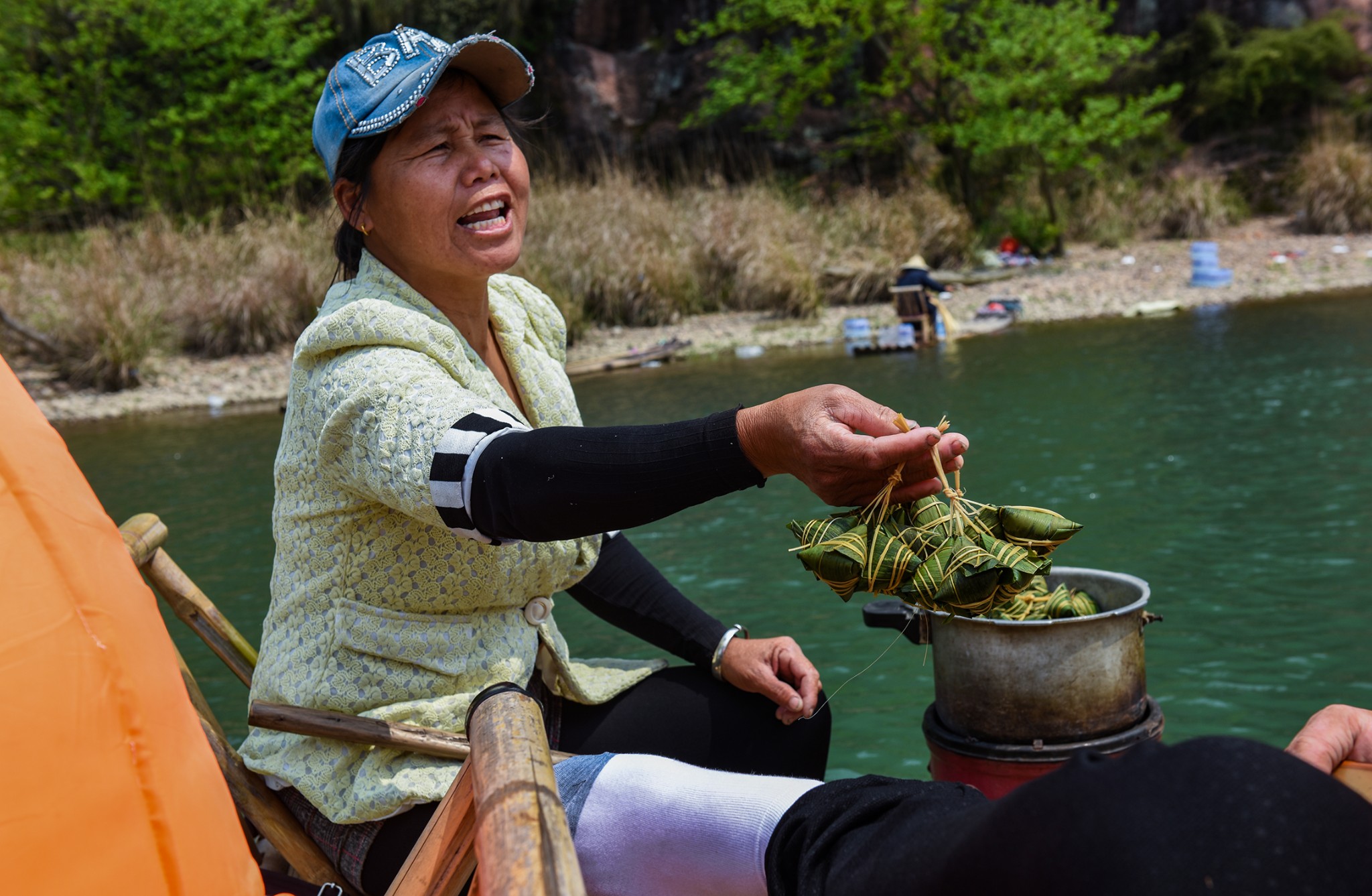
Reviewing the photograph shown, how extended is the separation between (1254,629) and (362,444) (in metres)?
3.58

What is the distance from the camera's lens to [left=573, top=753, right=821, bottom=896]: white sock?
4.78ft

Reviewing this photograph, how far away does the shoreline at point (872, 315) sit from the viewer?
12.7 meters

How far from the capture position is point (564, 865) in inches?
39.9

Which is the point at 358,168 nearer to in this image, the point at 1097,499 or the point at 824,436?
the point at 824,436

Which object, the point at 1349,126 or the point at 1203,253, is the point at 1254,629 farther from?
the point at 1349,126

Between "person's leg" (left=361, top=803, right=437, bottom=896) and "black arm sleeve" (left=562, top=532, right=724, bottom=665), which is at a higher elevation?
"black arm sleeve" (left=562, top=532, right=724, bottom=665)

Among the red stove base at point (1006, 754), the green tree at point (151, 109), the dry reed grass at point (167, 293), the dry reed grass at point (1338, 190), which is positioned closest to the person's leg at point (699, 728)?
the red stove base at point (1006, 754)

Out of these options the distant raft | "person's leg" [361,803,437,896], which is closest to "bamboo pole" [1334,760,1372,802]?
the distant raft

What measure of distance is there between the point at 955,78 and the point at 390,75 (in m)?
16.8

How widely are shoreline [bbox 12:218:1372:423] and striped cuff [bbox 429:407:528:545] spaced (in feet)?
36.4

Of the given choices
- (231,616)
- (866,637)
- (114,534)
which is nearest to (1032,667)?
(114,534)

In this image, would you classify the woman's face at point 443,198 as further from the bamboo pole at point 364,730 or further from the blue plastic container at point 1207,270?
the blue plastic container at point 1207,270

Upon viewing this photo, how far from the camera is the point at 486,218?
201 centimetres

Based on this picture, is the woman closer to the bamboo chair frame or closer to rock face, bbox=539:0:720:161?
the bamboo chair frame
